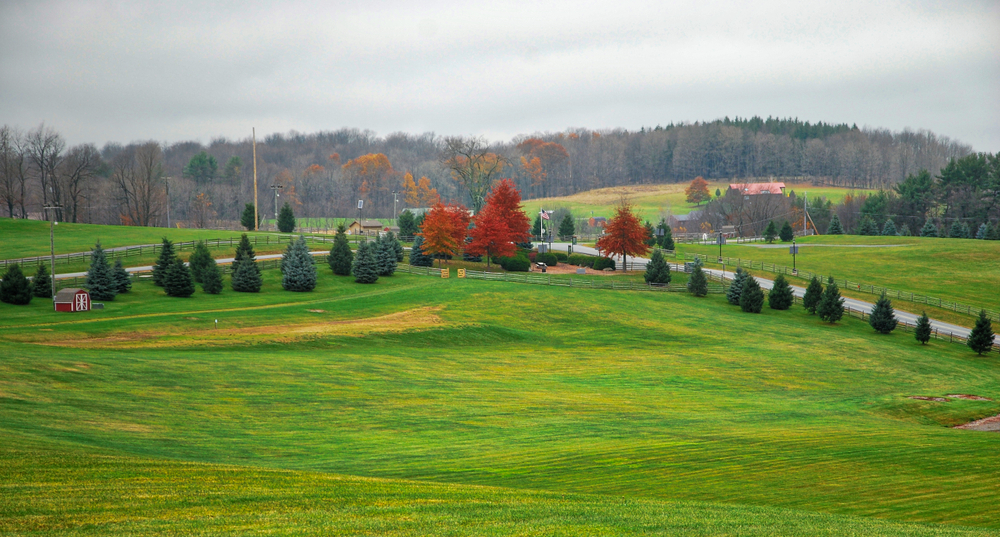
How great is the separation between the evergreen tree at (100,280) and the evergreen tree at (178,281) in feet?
11.1

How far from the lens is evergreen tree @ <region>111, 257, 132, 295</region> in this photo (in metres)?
49.1

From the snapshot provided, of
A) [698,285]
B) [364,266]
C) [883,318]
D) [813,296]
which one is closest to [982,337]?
[883,318]

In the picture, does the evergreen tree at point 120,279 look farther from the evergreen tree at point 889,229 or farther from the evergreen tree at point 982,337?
the evergreen tree at point 889,229

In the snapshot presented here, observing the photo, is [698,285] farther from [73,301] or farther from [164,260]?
[73,301]

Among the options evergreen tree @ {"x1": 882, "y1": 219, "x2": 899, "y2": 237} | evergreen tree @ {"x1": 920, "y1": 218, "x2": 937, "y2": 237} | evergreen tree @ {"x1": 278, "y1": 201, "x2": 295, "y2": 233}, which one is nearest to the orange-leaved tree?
evergreen tree @ {"x1": 278, "y1": 201, "x2": 295, "y2": 233}

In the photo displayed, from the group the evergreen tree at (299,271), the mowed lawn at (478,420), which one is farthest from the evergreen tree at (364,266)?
the mowed lawn at (478,420)

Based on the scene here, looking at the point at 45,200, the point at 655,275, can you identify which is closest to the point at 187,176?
the point at 45,200

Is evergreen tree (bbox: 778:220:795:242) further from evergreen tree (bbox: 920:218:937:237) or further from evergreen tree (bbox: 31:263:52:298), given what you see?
evergreen tree (bbox: 31:263:52:298)

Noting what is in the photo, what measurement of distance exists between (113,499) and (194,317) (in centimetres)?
3220

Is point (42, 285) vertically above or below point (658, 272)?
above

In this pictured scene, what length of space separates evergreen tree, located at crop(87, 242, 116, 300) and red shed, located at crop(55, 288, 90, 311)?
332cm

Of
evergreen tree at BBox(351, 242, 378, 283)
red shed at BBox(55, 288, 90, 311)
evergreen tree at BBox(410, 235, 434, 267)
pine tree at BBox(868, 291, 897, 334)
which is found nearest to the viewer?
red shed at BBox(55, 288, 90, 311)

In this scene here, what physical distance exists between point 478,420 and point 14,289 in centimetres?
3836

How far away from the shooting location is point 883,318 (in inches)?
1989
